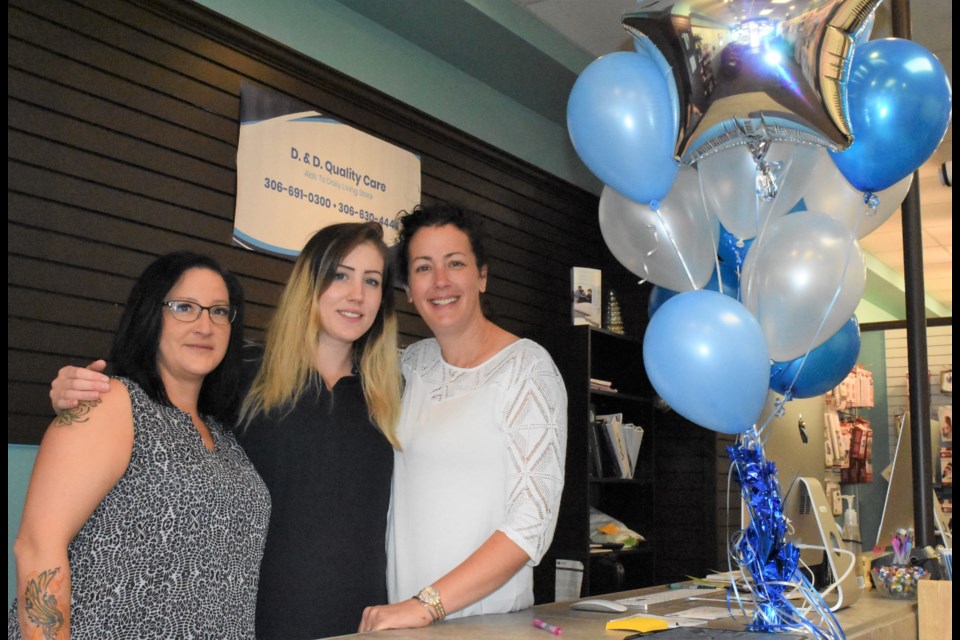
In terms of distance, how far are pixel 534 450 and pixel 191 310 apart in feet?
2.65

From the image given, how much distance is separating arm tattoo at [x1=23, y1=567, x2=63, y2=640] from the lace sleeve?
2.93 ft

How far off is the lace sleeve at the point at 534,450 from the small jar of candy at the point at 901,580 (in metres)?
1.00

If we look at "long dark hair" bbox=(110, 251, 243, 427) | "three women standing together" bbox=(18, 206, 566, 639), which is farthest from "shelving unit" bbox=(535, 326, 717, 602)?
"long dark hair" bbox=(110, 251, 243, 427)

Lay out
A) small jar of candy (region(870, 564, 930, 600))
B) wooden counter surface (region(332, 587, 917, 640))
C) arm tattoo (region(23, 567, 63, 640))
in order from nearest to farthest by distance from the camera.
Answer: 1. arm tattoo (region(23, 567, 63, 640))
2. wooden counter surface (region(332, 587, 917, 640))
3. small jar of candy (region(870, 564, 930, 600))

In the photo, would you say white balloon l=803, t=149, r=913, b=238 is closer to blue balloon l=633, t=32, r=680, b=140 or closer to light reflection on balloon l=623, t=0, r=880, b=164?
light reflection on balloon l=623, t=0, r=880, b=164

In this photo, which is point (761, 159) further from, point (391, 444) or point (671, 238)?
point (391, 444)

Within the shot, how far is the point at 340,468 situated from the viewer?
2.06 meters

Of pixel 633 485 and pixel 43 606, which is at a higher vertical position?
pixel 43 606

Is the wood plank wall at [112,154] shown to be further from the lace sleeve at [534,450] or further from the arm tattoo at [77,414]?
the lace sleeve at [534,450]

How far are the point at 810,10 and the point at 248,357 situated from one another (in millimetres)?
1465

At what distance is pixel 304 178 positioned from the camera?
355 cm

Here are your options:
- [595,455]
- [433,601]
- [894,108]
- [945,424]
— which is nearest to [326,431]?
[433,601]

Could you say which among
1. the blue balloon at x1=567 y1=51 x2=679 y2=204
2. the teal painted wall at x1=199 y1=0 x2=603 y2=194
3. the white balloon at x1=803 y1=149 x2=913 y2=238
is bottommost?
the white balloon at x1=803 y1=149 x2=913 y2=238

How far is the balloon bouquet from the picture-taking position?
70.5 inches
